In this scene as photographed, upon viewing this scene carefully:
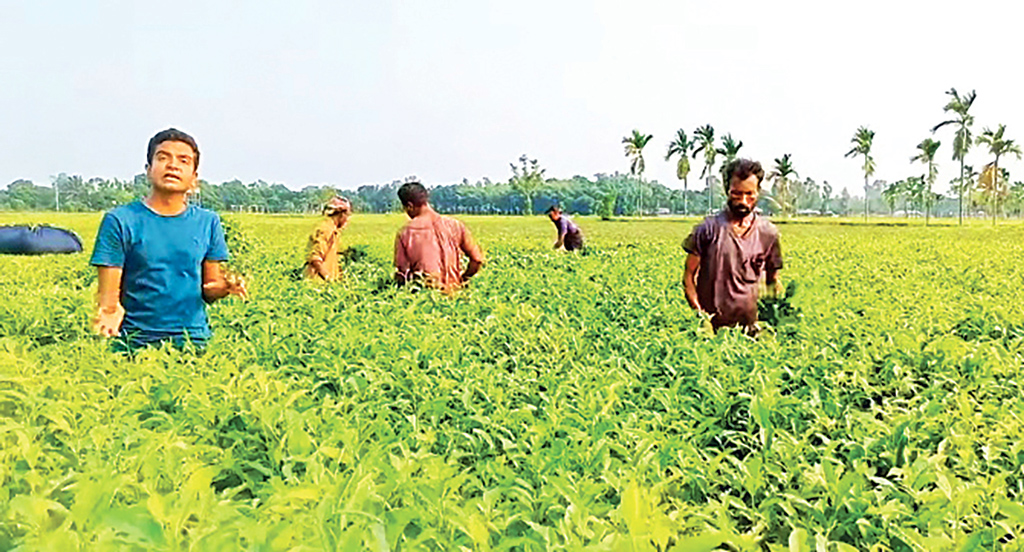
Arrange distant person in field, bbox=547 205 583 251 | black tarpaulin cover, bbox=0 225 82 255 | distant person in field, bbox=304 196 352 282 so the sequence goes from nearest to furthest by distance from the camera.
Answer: distant person in field, bbox=304 196 352 282 < distant person in field, bbox=547 205 583 251 < black tarpaulin cover, bbox=0 225 82 255

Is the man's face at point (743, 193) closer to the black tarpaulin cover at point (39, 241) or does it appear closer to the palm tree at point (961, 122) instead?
the black tarpaulin cover at point (39, 241)

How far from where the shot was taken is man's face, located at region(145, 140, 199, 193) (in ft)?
12.4

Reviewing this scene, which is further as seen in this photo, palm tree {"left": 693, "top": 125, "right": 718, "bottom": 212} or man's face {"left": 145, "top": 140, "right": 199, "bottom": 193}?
palm tree {"left": 693, "top": 125, "right": 718, "bottom": 212}

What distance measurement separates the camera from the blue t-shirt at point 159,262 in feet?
12.4

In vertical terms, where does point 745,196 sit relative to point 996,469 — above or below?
above

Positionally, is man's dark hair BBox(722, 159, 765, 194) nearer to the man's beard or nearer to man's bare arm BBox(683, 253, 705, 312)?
the man's beard

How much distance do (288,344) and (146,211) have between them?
0.81m

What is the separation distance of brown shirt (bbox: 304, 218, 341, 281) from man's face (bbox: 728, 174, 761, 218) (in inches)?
165

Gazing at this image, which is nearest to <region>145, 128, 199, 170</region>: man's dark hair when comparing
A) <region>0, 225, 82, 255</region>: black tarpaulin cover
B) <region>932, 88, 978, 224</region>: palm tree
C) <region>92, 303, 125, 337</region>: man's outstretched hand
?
<region>92, 303, 125, 337</region>: man's outstretched hand

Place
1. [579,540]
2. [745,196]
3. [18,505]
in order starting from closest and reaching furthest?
1. [18,505]
2. [579,540]
3. [745,196]

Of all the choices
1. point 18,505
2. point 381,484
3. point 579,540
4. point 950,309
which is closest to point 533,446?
point 381,484

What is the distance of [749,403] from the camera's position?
9.97 feet

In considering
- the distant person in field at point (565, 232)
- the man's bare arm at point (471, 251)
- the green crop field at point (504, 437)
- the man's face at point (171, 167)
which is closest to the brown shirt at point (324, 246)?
the man's bare arm at point (471, 251)

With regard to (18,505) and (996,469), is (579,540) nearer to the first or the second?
(18,505)
